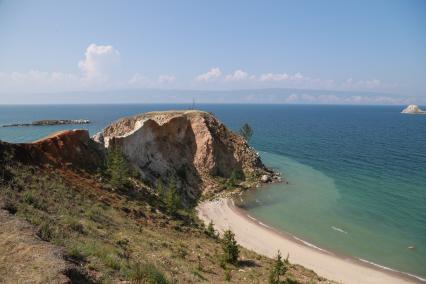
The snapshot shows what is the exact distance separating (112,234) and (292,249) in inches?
821

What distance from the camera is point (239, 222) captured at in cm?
4397

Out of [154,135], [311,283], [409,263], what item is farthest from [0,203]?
[409,263]

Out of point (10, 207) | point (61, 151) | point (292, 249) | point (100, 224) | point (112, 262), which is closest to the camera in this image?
point (112, 262)

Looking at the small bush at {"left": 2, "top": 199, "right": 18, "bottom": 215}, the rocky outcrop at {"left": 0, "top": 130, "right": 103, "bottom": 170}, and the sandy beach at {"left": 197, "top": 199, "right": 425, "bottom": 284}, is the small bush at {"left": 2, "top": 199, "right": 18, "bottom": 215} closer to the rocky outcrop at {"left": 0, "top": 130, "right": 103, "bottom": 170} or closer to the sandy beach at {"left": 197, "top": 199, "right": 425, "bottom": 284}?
the rocky outcrop at {"left": 0, "top": 130, "right": 103, "bottom": 170}

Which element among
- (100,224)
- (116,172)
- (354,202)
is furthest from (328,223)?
(100,224)

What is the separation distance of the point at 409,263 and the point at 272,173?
32.7 metres

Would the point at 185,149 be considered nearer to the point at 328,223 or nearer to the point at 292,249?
the point at 328,223

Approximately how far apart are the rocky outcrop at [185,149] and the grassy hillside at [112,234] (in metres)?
10.5

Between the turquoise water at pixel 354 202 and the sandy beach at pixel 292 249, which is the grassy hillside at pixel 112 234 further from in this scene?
the turquoise water at pixel 354 202

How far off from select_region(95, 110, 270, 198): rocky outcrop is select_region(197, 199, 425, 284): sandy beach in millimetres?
7376

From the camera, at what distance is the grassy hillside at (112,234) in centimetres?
1634

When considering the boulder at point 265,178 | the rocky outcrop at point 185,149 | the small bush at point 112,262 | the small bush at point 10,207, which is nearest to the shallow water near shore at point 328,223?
the boulder at point 265,178

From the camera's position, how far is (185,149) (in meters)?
58.2

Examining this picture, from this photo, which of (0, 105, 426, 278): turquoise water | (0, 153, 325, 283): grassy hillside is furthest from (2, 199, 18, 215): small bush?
(0, 105, 426, 278): turquoise water
